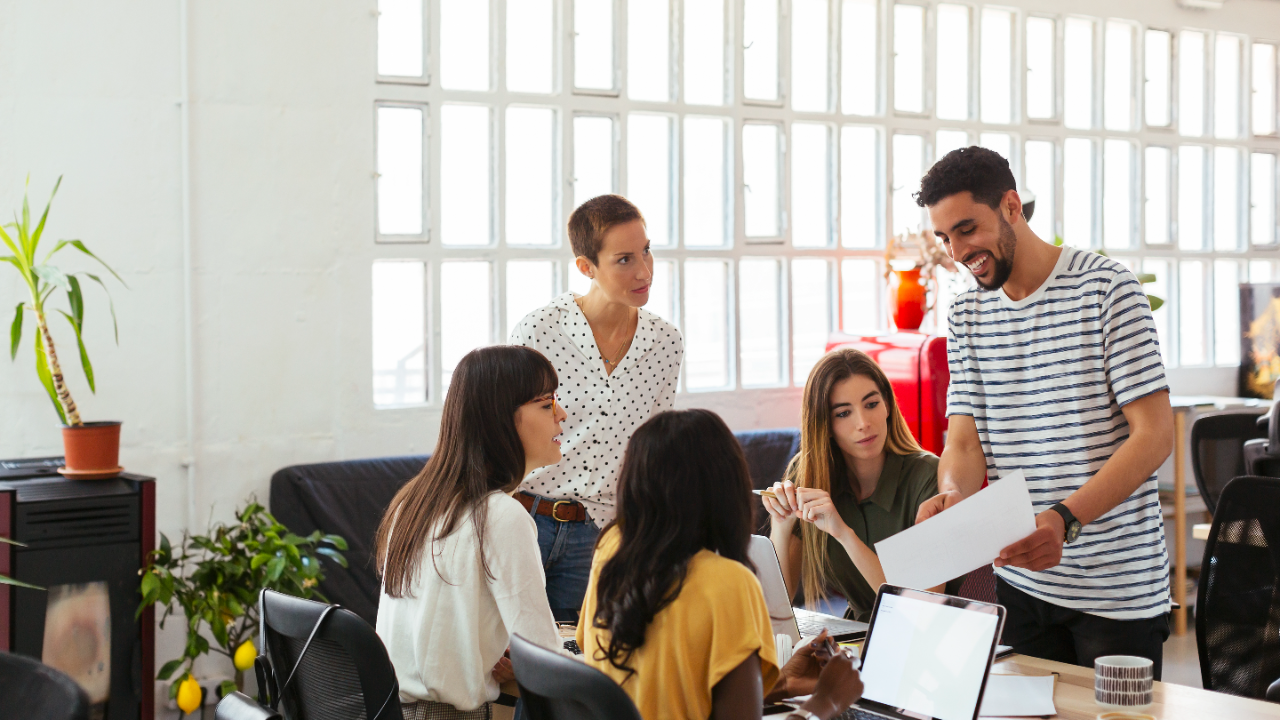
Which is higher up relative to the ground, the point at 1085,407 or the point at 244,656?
the point at 1085,407

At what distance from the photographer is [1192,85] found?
237 inches

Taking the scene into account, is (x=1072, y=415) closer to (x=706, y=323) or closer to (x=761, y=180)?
(x=706, y=323)

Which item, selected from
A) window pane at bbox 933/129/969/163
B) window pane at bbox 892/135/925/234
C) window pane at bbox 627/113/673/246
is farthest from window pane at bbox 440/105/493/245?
window pane at bbox 933/129/969/163

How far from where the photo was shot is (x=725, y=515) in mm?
1595

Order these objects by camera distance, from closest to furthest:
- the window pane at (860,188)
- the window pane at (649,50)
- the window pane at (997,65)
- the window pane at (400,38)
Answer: the window pane at (400,38) < the window pane at (649,50) < the window pane at (860,188) < the window pane at (997,65)

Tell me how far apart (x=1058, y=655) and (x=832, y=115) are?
10.5 feet

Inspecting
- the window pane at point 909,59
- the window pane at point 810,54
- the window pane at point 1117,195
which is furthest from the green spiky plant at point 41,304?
the window pane at point 1117,195

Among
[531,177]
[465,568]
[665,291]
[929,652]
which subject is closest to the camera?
[929,652]

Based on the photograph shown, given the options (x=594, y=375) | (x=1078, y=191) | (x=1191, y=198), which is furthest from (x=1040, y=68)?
(x=594, y=375)

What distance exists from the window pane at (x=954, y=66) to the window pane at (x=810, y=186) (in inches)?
26.4

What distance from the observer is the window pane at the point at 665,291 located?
4.73 m

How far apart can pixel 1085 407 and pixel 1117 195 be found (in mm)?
4098

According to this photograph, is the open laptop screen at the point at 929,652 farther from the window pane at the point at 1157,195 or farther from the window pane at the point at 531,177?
the window pane at the point at 1157,195

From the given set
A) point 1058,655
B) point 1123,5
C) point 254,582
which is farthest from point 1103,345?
point 1123,5
